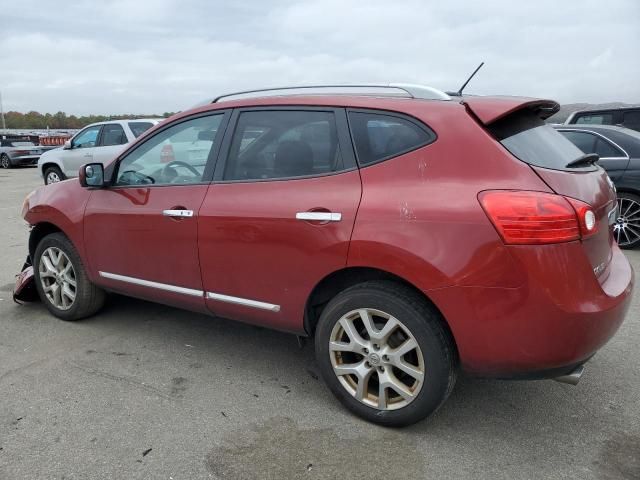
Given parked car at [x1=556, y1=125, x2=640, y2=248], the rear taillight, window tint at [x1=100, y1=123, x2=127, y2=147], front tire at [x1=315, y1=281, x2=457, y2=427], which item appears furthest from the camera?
window tint at [x1=100, y1=123, x2=127, y2=147]

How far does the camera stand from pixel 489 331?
2395 mm

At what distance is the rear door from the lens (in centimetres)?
276

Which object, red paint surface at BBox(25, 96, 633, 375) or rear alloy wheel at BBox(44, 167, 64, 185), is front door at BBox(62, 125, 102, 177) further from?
red paint surface at BBox(25, 96, 633, 375)

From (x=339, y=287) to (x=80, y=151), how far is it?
11.8 meters

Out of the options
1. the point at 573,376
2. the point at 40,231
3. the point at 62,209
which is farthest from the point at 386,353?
the point at 40,231

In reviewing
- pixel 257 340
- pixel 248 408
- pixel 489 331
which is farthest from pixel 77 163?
pixel 489 331

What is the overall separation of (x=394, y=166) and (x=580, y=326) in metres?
1.11

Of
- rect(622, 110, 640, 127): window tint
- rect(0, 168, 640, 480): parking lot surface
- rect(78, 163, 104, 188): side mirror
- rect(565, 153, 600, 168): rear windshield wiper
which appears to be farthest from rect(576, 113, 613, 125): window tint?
rect(78, 163, 104, 188): side mirror

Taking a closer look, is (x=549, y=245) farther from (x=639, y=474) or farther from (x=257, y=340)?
(x=257, y=340)

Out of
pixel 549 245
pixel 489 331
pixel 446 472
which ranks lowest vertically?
pixel 446 472

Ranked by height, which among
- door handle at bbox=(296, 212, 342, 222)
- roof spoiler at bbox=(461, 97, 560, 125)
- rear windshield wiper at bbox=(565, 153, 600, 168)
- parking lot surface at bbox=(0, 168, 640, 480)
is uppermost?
roof spoiler at bbox=(461, 97, 560, 125)

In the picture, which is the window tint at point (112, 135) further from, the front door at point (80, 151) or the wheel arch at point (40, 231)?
the wheel arch at point (40, 231)

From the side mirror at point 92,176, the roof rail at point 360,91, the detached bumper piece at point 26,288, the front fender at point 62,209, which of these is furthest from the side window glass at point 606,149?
the detached bumper piece at point 26,288

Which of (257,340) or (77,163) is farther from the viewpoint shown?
(77,163)
